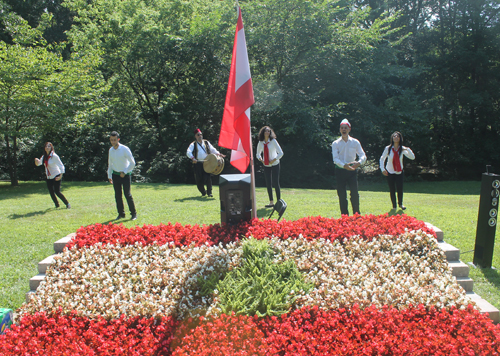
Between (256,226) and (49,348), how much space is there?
3082 mm

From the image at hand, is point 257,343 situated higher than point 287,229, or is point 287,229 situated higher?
point 287,229

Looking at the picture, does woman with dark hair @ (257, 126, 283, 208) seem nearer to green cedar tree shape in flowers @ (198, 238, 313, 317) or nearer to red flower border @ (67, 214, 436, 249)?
red flower border @ (67, 214, 436, 249)

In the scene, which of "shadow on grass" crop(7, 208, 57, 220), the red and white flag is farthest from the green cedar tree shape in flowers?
"shadow on grass" crop(7, 208, 57, 220)

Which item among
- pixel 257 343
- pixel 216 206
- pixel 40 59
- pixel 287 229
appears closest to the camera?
pixel 257 343

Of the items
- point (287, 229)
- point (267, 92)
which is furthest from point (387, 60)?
point (287, 229)

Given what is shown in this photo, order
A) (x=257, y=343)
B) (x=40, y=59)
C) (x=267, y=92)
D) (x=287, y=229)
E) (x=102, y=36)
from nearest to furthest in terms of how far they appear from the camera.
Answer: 1. (x=257, y=343)
2. (x=287, y=229)
3. (x=40, y=59)
4. (x=267, y=92)
5. (x=102, y=36)

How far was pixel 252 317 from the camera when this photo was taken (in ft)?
13.0

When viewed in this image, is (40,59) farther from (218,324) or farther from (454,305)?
(454,305)

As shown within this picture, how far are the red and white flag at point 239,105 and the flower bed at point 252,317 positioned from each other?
1288mm

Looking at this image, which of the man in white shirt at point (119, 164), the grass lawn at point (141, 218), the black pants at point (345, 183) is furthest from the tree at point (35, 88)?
the black pants at point (345, 183)

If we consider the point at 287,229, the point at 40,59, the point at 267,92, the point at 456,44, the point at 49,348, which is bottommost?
the point at 49,348

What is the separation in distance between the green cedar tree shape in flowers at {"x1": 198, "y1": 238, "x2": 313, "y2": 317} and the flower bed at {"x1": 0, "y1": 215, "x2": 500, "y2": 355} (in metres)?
0.08

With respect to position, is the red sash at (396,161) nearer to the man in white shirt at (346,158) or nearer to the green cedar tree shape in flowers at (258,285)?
the man in white shirt at (346,158)

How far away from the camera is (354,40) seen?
21.2 meters
